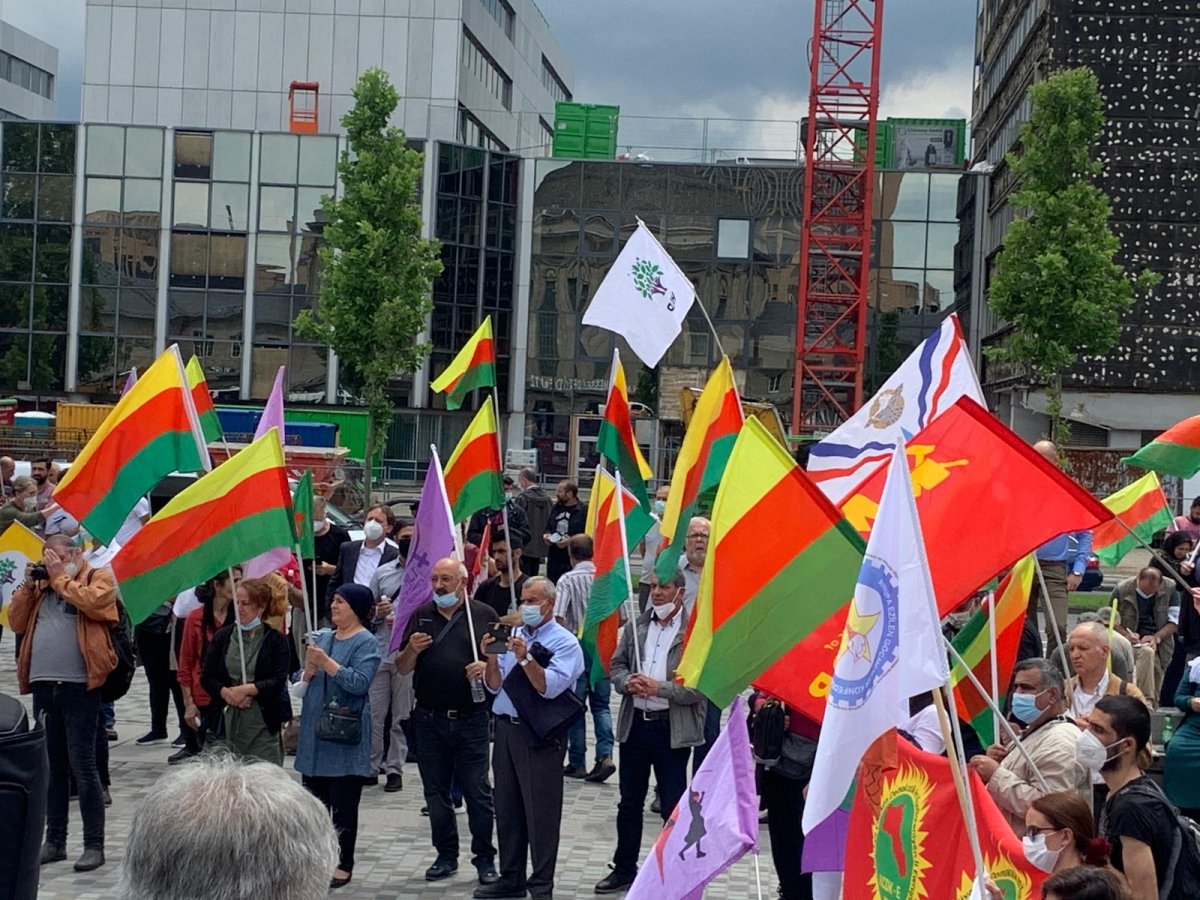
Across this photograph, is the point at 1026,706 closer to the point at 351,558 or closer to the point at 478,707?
the point at 478,707

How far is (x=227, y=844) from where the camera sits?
325cm

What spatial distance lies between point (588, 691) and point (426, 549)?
A: 2.07 metres

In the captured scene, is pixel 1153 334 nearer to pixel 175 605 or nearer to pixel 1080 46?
pixel 1080 46

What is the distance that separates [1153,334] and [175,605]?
38.6 meters

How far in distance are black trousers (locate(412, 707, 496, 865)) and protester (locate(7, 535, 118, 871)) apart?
1927 mm

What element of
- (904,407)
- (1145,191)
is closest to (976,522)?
(904,407)

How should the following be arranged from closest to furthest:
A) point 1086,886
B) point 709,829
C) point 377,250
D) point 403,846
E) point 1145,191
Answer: point 1086,886
point 709,829
point 403,846
point 377,250
point 1145,191

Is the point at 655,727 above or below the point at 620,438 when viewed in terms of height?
below

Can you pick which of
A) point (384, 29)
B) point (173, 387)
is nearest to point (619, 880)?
point (173, 387)

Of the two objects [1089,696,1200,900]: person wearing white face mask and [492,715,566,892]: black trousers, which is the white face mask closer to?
[1089,696,1200,900]: person wearing white face mask

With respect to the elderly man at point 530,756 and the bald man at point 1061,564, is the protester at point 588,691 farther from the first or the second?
the bald man at point 1061,564

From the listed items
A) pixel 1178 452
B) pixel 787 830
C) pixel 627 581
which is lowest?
pixel 787 830

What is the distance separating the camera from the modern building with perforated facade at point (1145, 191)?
1810 inches

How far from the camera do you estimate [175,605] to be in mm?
12992
